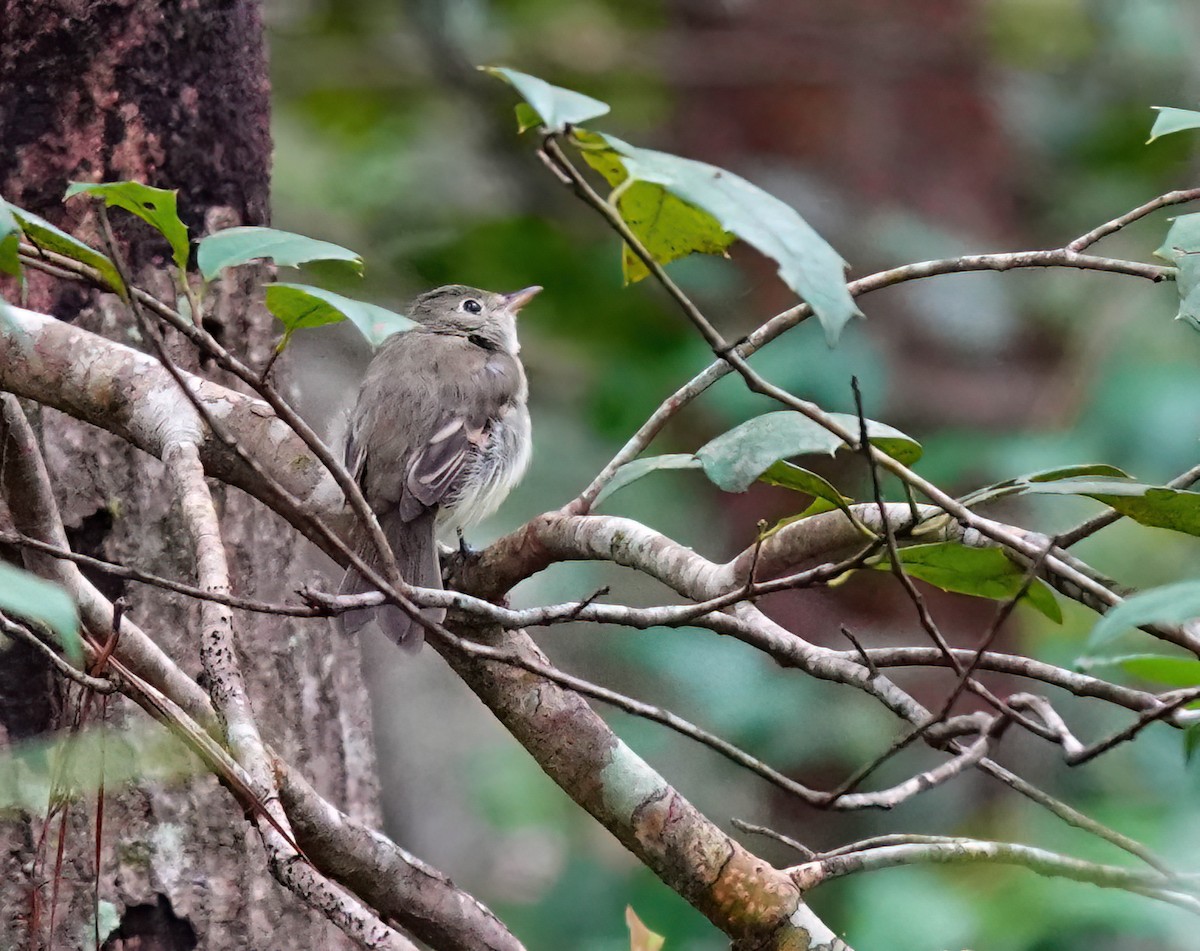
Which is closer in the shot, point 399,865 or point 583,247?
point 399,865

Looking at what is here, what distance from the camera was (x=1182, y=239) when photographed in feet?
5.72

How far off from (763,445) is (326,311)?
58 cm

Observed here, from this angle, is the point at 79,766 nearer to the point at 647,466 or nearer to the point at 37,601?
the point at 647,466

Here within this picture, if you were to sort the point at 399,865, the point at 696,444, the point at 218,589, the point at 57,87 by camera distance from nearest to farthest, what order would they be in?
the point at 218,589, the point at 399,865, the point at 57,87, the point at 696,444

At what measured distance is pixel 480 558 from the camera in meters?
2.60

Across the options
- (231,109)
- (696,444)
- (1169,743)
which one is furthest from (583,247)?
(1169,743)

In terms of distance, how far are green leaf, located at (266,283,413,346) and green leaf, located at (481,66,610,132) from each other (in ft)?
1.28

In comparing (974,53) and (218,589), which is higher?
(974,53)

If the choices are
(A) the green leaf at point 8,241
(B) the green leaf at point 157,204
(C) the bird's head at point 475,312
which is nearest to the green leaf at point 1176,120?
(B) the green leaf at point 157,204

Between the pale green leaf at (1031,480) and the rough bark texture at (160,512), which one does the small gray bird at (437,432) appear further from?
the pale green leaf at (1031,480)

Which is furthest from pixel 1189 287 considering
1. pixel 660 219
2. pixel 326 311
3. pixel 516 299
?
pixel 516 299

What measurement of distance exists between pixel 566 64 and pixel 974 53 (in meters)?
1.77

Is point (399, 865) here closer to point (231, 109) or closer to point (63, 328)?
point (63, 328)

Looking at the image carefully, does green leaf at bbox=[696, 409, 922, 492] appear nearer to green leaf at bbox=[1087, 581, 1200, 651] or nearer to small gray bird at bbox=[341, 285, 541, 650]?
green leaf at bbox=[1087, 581, 1200, 651]
